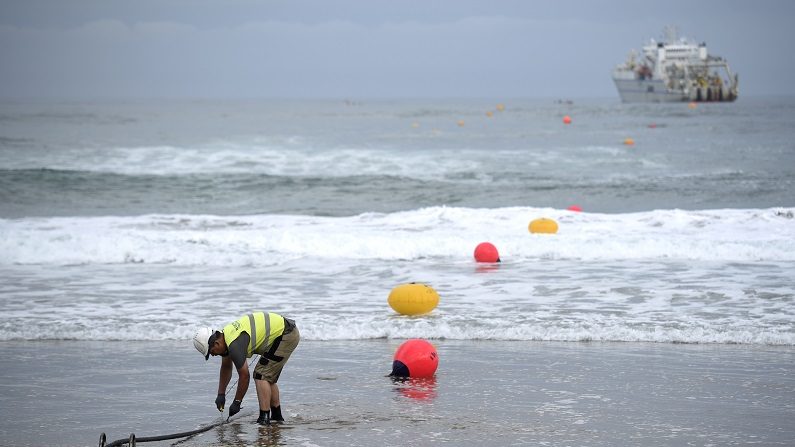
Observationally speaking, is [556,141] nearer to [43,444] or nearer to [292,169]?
[292,169]

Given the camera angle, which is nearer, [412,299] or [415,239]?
[412,299]

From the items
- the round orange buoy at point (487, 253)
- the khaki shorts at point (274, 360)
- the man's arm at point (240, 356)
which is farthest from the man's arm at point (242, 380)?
the round orange buoy at point (487, 253)

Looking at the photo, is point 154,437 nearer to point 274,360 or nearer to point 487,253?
point 274,360

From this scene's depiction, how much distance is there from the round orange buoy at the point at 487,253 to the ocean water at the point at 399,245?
0.24 m

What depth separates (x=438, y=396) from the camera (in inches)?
337

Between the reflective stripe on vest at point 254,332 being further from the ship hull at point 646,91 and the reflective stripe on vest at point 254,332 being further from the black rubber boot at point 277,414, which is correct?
the ship hull at point 646,91

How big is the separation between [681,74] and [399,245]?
108 m

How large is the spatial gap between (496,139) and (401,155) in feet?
54.3

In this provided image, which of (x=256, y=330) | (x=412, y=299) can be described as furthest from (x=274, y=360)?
(x=412, y=299)

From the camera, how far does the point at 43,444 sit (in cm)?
717

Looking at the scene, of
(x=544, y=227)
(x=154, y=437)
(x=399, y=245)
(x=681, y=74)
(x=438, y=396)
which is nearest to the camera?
(x=154, y=437)

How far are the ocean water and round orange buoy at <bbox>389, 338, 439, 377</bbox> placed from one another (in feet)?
7.01

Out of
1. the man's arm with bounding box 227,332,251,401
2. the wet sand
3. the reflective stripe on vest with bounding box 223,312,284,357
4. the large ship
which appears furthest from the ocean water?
the large ship

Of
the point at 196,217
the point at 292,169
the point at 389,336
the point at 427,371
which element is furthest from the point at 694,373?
the point at 292,169
